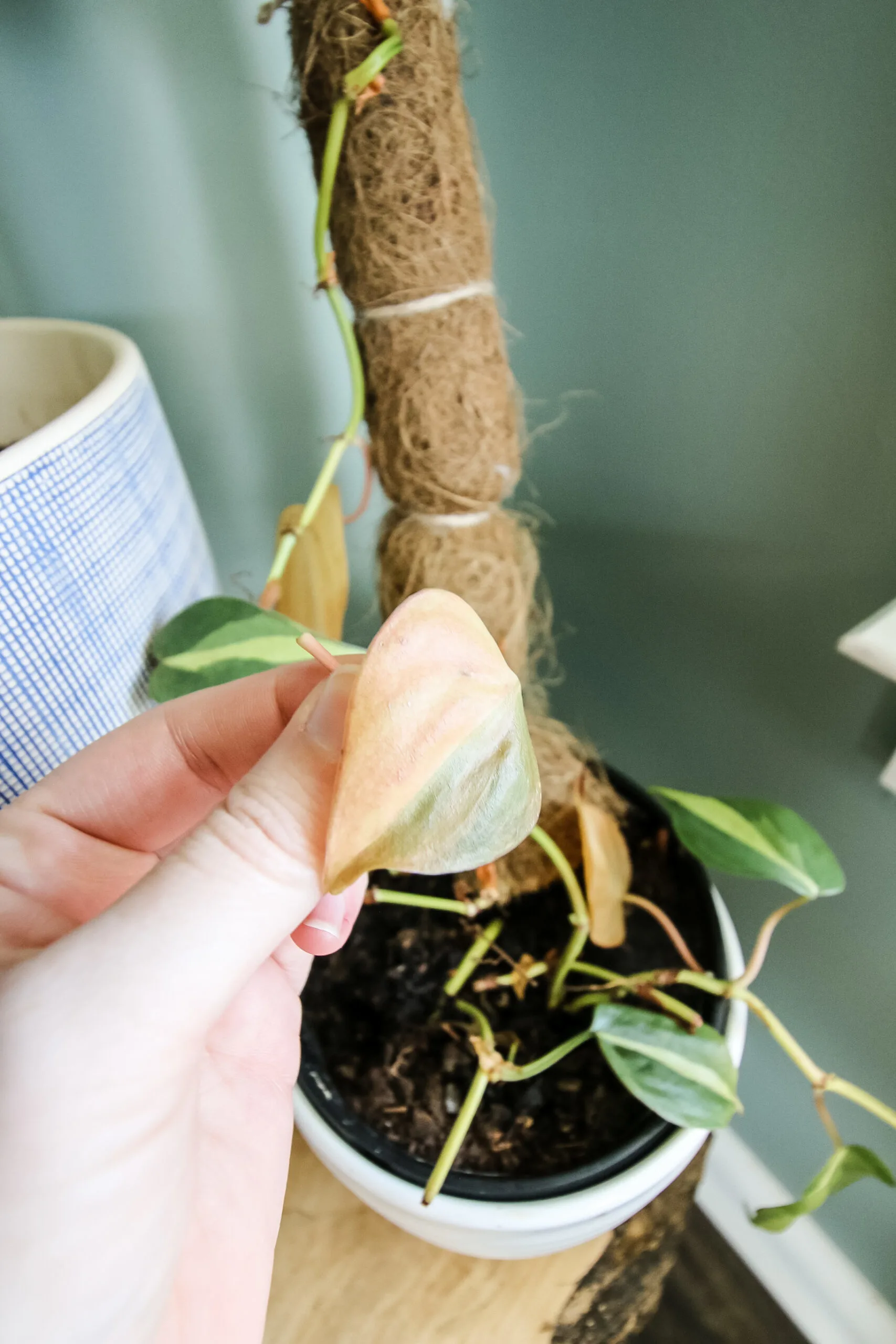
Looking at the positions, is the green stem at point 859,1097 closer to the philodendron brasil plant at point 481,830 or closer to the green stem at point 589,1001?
the philodendron brasil plant at point 481,830

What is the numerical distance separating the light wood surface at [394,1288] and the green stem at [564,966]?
15 cm

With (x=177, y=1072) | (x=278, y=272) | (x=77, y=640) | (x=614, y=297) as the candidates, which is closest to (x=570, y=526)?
(x=614, y=297)

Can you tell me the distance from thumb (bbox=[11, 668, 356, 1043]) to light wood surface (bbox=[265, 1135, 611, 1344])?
0.36 metres

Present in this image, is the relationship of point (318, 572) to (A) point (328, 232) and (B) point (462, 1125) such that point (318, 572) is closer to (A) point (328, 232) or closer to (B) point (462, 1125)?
(A) point (328, 232)

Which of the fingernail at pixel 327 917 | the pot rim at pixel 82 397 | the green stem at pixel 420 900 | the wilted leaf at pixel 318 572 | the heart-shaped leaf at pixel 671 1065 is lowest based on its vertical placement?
the green stem at pixel 420 900

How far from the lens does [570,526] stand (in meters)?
0.61

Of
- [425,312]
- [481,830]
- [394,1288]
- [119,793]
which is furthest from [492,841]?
[394,1288]

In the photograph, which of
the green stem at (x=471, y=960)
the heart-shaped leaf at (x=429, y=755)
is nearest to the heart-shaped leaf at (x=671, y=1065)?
the green stem at (x=471, y=960)

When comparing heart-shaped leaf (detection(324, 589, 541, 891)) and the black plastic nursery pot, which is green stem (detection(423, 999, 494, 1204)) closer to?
the black plastic nursery pot

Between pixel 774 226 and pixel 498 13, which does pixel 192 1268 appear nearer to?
pixel 774 226

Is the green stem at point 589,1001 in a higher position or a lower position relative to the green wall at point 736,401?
lower

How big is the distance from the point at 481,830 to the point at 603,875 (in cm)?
25

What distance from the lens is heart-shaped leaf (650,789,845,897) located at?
400 millimetres

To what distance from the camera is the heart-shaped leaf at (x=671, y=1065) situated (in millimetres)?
360
